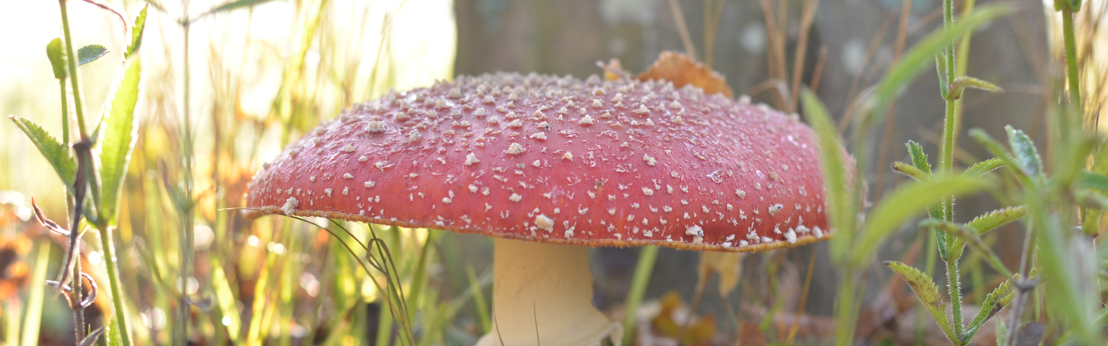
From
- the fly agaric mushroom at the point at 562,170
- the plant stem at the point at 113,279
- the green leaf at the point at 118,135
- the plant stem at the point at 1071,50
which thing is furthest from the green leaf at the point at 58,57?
the plant stem at the point at 1071,50

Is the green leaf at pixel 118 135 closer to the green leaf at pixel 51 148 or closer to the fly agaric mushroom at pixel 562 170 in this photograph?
the green leaf at pixel 51 148

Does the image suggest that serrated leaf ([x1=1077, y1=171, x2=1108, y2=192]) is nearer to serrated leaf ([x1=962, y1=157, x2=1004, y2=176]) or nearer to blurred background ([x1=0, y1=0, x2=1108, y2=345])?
serrated leaf ([x1=962, y1=157, x2=1004, y2=176])

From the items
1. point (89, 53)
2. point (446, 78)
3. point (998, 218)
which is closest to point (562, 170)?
point (998, 218)

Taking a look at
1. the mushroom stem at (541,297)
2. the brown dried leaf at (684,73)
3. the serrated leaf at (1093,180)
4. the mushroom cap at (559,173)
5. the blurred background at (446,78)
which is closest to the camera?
the serrated leaf at (1093,180)

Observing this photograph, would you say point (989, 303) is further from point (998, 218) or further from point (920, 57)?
point (920, 57)

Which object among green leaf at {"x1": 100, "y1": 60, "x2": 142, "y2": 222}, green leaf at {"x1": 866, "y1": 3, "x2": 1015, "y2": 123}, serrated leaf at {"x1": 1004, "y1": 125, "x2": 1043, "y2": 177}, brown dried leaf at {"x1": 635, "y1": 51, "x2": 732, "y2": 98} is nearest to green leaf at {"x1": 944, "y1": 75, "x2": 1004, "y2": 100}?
serrated leaf at {"x1": 1004, "y1": 125, "x2": 1043, "y2": 177}

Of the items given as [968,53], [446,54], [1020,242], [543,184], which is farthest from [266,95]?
[1020,242]

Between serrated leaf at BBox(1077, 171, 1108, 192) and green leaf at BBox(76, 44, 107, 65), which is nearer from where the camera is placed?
serrated leaf at BBox(1077, 171, 1108, 192)
